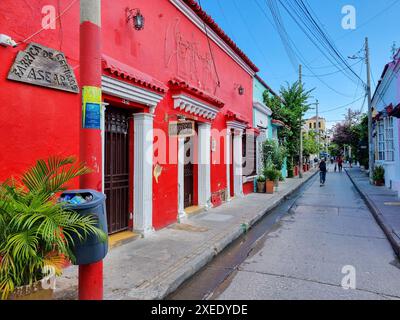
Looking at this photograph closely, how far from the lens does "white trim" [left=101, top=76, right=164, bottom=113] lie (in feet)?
16.6

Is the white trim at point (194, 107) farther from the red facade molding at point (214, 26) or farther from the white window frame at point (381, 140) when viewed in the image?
the white window frame at point (381, 140)

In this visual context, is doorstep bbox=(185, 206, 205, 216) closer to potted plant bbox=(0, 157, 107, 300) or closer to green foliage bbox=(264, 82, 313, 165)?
potted plant bbox=(0, 157, 107, 300)

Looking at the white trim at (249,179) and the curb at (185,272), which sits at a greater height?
the white trim at (249,179)

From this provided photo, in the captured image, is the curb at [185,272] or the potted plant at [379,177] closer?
the curb at [185,272]

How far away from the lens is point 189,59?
8.30 m

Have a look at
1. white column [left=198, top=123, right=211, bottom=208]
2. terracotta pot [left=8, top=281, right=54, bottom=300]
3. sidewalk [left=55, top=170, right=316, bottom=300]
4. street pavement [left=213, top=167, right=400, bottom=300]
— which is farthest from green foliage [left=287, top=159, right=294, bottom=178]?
terracotta pot [left=8, top=281, right=54, bottom=300]

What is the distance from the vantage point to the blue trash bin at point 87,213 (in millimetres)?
2721

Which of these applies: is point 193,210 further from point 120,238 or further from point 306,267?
point 306,267

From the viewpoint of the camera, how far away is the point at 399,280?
4.32m

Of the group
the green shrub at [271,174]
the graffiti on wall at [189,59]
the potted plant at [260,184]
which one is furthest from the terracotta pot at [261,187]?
the graffiti on wall at [189,59]

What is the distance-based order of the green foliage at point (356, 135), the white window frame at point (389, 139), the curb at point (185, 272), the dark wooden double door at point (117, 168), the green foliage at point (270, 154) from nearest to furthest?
the curb at point (185, 272), the dark wooden double door at point (117, 168), the white window frame at point (389, 139), the green foliage at point (270, 154), the green foliage at point (356, 135)

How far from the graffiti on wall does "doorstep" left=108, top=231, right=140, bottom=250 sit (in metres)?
4.00

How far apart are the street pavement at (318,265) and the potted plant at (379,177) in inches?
410

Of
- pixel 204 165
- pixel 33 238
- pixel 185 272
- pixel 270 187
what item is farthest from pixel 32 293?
pixel 270 187
